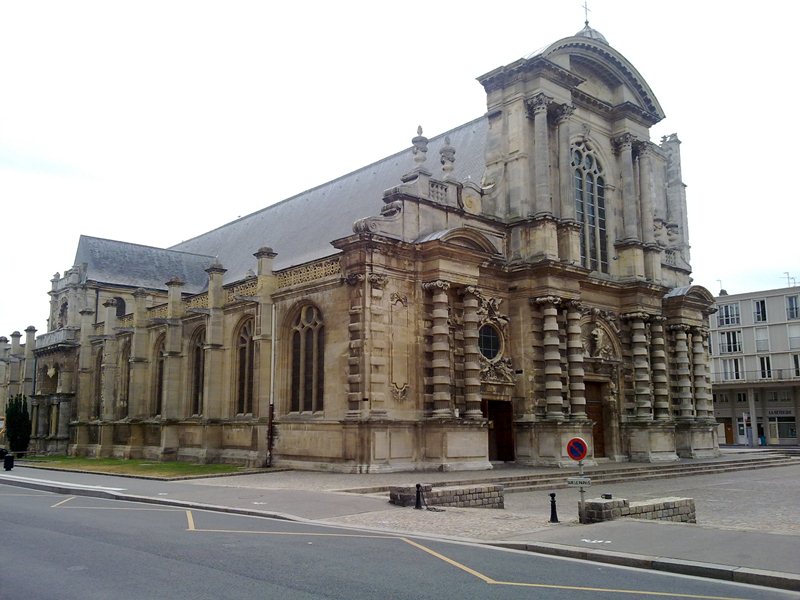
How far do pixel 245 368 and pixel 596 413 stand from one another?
15.6 m

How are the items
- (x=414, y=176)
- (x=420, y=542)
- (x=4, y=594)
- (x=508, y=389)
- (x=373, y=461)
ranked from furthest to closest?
(x=508, y=389)
(x=414, y=176)
(x=373, y=461)
(x=420, y=542)
(x=4, y=594)

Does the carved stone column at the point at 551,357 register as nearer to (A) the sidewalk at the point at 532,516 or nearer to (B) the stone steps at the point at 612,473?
(B) the stone steps at the point at 612,473

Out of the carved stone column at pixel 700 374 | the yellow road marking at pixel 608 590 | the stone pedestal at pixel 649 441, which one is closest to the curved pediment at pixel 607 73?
the carved stone column at pixel 700 374

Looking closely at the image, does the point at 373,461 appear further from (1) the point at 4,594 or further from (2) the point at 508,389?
(1) the point at 4,594

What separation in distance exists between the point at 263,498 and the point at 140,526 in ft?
15.5

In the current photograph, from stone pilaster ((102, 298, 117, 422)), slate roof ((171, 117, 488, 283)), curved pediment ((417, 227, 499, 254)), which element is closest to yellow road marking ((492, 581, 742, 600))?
curved pediment ((417, 227, 499, 254))

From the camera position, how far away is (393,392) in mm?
25719

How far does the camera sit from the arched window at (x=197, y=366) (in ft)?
115

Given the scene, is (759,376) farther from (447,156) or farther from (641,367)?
(447,156)

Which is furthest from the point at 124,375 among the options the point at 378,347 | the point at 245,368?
the point at 378,347

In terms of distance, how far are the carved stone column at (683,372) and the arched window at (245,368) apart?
2071 cm

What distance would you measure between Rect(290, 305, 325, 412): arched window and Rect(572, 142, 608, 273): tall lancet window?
43.7 feet

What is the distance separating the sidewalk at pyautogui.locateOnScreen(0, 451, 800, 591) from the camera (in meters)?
10.1

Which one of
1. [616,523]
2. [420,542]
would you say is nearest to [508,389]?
[616,523]
